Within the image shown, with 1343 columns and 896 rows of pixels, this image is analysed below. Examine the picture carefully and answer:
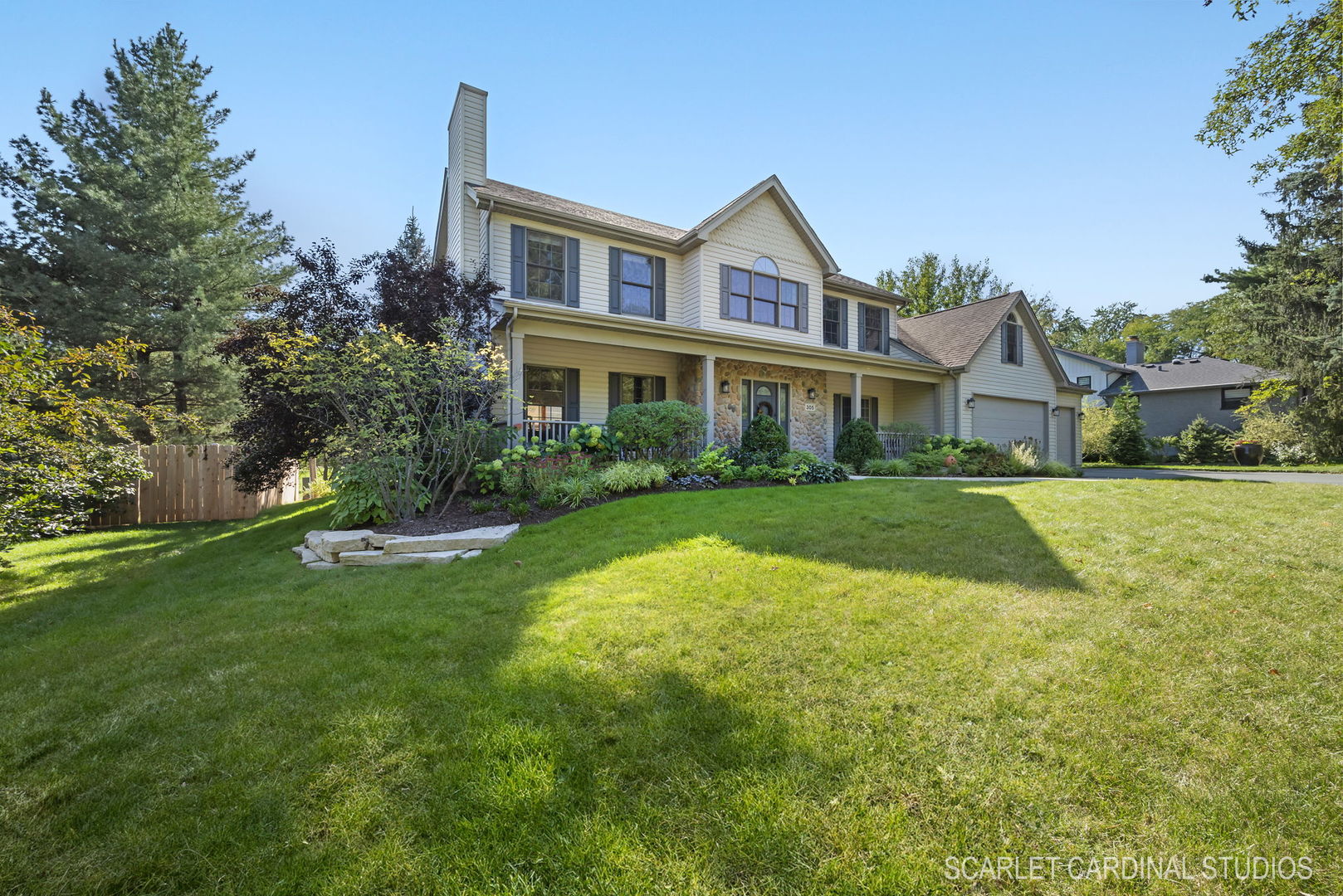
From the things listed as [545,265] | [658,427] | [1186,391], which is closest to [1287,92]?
[658,427]

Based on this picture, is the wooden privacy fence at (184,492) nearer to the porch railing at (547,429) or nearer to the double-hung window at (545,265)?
the porch railing at (547,429)

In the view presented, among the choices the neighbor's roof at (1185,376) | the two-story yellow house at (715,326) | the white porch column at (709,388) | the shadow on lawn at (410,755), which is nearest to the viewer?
the shadow on lawn at (410,755)

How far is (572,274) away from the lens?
38.2 feet

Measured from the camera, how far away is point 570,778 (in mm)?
2029

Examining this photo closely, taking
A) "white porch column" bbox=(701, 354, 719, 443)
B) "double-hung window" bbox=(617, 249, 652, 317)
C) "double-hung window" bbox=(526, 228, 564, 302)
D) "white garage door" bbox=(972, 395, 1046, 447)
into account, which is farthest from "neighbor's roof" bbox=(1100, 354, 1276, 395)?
"double-hung window" bbox=(526, 228, 564, 302)

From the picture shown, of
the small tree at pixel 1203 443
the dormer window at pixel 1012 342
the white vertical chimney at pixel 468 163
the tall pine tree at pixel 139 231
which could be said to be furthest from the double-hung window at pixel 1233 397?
the tall pine tree at pixel 139 231

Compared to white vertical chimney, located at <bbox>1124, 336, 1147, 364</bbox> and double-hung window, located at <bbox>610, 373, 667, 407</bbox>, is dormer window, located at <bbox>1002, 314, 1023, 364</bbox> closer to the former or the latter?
double-hung window, located at <bbox>610, 373, 667, 407</bbox>

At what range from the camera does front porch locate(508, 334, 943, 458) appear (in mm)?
11633

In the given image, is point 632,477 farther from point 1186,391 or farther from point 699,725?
point 1186,391

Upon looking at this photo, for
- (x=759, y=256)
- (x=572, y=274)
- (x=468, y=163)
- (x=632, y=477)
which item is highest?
(x=468, y=163)

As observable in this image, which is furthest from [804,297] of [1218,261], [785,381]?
[1218,261]

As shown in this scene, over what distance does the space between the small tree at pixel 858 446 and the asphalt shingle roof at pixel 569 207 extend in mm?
6393

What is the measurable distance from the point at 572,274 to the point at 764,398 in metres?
5.73

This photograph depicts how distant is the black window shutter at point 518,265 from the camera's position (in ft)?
35.9
